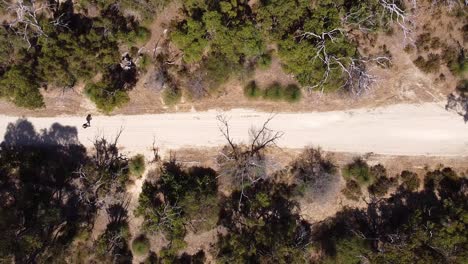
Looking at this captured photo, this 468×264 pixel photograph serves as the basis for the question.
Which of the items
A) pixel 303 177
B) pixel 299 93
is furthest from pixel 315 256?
pixel 299 93

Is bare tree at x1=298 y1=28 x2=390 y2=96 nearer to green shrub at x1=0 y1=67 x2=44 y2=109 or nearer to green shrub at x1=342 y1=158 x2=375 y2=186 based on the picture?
green shrub at x1=342 y1=158 x2=375 y2=186

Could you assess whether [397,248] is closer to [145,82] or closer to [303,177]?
[303,177]

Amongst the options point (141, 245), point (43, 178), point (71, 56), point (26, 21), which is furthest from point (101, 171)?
point (26, 21)

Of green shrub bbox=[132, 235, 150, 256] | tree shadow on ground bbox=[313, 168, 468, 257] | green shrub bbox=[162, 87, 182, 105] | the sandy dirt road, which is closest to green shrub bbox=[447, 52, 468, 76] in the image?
the sandy dirt road

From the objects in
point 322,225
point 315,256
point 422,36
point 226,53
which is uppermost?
point 422,36

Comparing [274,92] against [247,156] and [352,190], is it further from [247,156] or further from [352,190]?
[352,190]

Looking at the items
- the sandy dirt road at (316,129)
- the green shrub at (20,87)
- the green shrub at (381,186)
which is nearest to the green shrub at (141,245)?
the sandy dirt road at (316,129)

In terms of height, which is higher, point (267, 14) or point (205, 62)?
point (267, 14)
